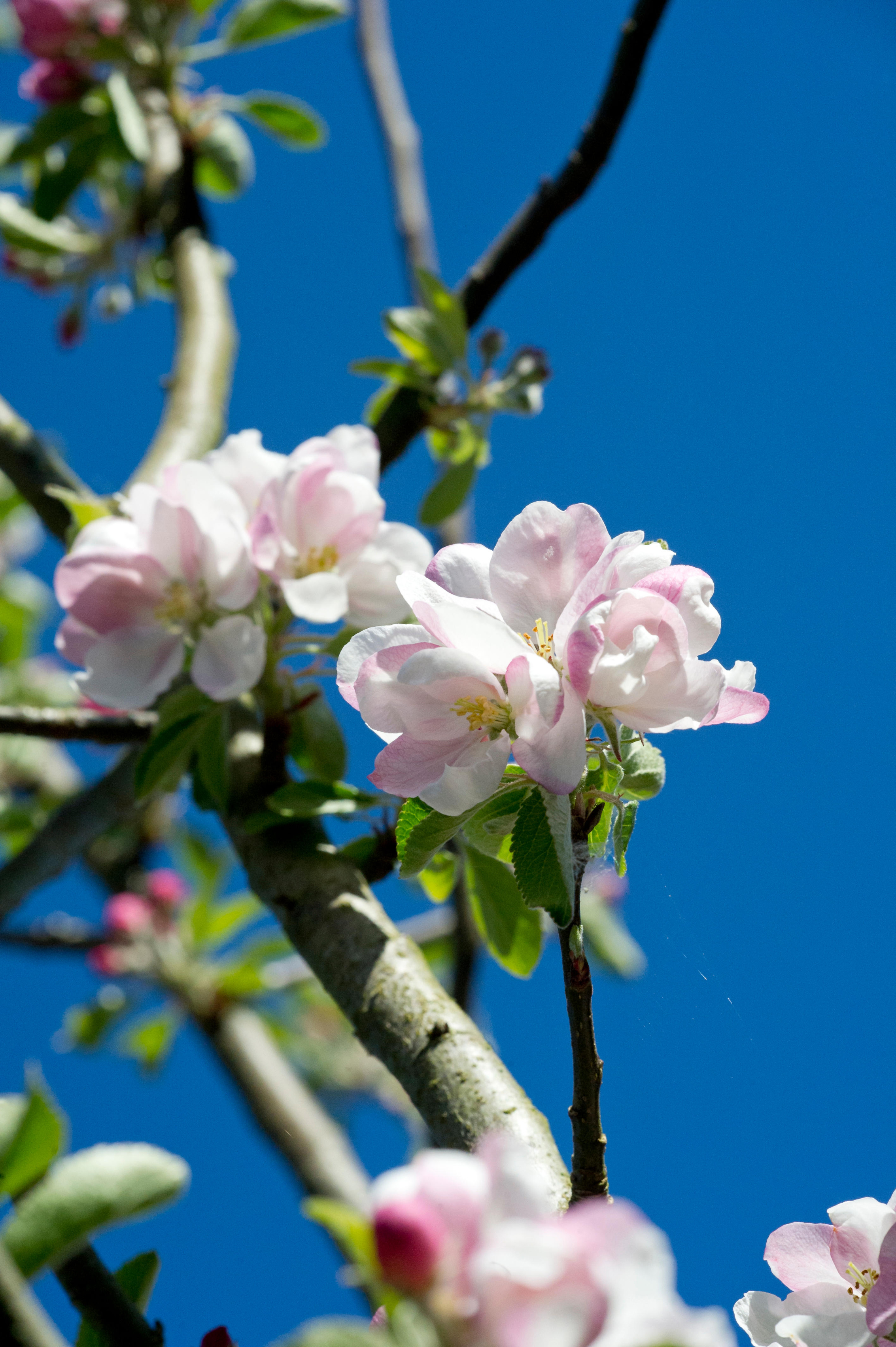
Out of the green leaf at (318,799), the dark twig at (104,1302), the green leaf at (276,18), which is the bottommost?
the dark twig at (104,1302)

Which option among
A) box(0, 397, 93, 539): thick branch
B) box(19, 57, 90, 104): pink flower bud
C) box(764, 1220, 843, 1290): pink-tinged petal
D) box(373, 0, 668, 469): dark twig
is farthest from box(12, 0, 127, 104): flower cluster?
box(764, 1220, 843, 1290): pink-tinged petal

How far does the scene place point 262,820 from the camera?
3.67 feet

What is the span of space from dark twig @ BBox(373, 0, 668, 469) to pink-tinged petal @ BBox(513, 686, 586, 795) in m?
1.19

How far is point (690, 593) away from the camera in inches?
26.4

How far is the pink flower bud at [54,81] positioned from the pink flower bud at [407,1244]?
8.30ft

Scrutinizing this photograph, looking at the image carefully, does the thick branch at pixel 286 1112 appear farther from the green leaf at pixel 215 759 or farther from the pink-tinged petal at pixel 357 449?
the pink-tinged petal at pixel 357 449

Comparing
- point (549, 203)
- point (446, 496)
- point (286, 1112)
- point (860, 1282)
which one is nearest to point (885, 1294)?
point (860, 1282)

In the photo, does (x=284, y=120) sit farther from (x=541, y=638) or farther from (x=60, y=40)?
(x=541, y=638)

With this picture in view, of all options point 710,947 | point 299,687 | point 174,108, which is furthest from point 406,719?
point 174,108

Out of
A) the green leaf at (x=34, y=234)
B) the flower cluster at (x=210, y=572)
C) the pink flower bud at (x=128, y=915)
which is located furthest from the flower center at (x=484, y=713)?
the pink flower bud at (x=128, y=915)

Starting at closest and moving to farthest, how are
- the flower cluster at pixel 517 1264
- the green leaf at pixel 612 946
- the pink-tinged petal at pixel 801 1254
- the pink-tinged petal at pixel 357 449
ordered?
the flower cluster at pixel 517 1264 < the pink-tinged petal at pixel 801 1254 < the pink-tinged petal at pixel 357 449 < the green leaf at pixel 612 946

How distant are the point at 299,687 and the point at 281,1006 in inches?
104

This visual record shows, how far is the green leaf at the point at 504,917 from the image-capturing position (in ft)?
3.40

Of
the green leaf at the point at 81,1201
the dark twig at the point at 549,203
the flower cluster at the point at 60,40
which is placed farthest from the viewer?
the flower cluster at the point at 60,40
